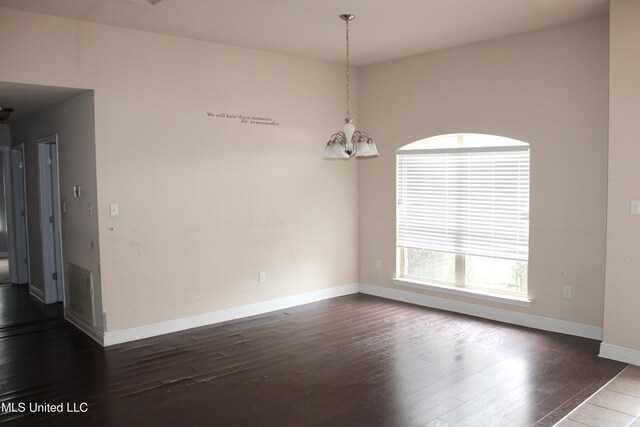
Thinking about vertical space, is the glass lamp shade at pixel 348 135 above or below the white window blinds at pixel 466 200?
above

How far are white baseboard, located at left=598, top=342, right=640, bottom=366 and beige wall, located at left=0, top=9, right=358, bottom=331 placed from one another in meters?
3.35

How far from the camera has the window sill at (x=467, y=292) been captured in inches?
215

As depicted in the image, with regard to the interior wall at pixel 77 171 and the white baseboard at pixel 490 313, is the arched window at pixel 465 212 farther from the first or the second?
the interior wall at pixel 77 171

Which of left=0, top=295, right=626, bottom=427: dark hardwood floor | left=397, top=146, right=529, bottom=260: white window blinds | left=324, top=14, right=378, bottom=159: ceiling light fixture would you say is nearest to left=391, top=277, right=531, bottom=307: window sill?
left=0, top=295, right=626, bottom=427: dark hardwood floor

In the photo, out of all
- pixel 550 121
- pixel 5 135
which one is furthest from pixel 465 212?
pixel 5 135

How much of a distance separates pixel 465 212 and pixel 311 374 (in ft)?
9.21

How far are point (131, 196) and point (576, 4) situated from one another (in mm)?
4437

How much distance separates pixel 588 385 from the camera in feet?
12.7

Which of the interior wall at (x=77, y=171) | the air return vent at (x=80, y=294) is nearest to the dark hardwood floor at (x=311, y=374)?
the air return vent at (x=80, y=294)

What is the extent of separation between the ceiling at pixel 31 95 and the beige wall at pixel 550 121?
3926 millimetres

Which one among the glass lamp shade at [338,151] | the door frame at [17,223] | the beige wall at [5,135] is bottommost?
the door frame at [17,223]

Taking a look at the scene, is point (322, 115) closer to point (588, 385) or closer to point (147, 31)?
point (147, 31)

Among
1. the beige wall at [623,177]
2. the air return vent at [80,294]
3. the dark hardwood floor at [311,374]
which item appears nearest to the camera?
the dark hardwood floor at [311,374]

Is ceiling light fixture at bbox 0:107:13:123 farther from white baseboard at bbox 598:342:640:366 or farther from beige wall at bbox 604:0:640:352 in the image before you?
white baseboard at bbox 598:342:640:366
